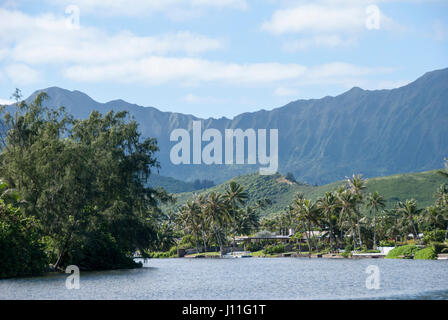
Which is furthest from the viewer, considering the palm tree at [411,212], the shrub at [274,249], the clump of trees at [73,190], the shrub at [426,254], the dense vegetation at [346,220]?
the shrub at [274,249]

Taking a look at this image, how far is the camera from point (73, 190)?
60.1 meters

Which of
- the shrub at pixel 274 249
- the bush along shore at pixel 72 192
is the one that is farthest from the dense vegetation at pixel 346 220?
the bush along shore at pixel 72 192

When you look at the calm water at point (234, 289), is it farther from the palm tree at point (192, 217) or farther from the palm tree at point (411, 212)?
the palm tree at point (192, 217)

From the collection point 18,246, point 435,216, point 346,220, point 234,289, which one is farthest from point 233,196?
point 234,289

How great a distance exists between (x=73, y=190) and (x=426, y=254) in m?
56.9

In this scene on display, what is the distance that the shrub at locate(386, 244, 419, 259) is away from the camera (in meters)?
99.6

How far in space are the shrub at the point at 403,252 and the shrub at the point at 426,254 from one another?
3.96 meters

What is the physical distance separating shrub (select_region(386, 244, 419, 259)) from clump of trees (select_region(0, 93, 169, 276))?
147 ft

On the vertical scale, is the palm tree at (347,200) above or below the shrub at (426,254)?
above

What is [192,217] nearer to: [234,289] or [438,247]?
[438,247]

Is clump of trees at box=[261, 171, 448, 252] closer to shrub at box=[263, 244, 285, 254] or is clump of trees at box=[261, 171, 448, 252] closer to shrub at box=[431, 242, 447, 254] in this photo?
shrub at box=[263, 244, 285, 254]

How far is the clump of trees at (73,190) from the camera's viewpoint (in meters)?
57.4

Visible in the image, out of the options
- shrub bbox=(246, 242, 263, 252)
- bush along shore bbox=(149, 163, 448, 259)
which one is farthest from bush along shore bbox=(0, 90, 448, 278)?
shrub bbox=(246, 242, 263, 252)
